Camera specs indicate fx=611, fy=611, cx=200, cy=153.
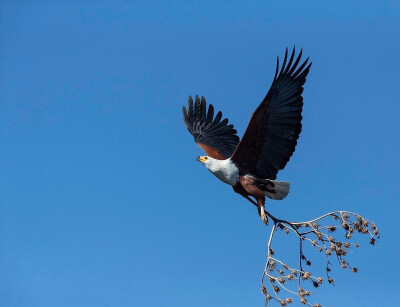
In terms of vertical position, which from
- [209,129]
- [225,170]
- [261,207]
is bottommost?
[261,207]

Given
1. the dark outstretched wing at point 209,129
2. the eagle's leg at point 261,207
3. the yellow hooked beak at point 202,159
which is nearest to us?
the eagle's leg at point 261,207

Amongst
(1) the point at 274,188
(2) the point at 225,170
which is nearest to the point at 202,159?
(2) the point at 225,170

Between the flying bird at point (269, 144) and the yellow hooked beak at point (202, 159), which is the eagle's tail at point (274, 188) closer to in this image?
the flying bird at point (269, 144)

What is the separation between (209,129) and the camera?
13.1 meters

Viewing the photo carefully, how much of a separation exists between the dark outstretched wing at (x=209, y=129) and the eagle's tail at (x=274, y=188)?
2.77 m

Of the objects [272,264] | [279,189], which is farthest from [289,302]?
[279,189]

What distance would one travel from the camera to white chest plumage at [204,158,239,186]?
31.6 feet

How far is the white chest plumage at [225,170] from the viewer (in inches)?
379

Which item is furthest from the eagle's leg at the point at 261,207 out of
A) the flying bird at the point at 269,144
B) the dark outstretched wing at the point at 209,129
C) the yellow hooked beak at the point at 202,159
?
the dark outstretched wing at the point at 209,129

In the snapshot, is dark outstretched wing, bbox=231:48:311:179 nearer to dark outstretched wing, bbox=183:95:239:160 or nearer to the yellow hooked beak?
the yellow hooked beak

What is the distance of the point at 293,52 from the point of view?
9.64 m

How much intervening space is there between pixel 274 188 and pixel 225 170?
0.82 m

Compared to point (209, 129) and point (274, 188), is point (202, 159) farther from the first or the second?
point (209, 129)

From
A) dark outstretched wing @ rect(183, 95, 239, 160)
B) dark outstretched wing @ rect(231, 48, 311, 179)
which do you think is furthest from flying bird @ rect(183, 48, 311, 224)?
dark outstretched wing @ rect(183, 95, 239, 160)
